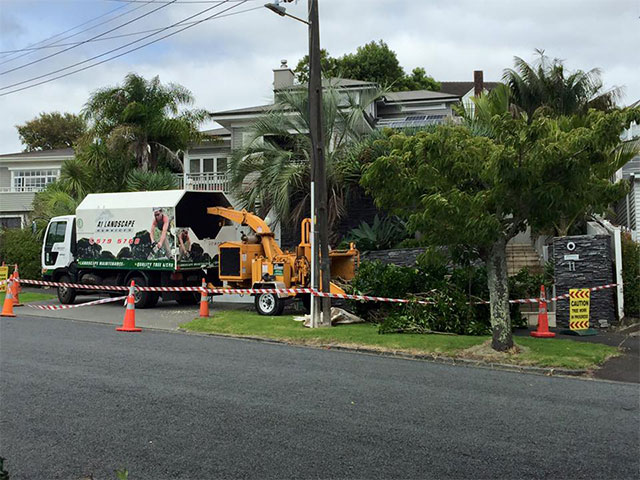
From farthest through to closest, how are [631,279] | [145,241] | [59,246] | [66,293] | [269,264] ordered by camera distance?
[59,246]
[66,293]
[145,241]
[269,264]
[631,279]

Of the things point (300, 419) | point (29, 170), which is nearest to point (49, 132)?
point (29, 170)

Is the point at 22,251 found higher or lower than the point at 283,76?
lower

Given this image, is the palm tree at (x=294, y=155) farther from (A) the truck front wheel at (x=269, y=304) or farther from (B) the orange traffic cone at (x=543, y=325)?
(B) the orange traffic cone at (x=543, y=325)

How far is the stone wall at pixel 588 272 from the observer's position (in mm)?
13438

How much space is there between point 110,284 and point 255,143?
20.9ft

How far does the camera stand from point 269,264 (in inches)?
642

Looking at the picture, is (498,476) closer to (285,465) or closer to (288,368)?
(285,465)

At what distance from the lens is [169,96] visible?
25.6 meters

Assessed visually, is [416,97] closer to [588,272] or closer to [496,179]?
[588,272]

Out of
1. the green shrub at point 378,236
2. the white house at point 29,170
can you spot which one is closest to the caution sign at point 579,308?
the green shrub at point 378,236

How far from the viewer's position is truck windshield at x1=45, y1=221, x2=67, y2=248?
20188 mm

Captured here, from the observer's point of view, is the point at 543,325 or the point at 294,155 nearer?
the point at 543,325

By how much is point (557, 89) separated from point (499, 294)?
1351 centimetres

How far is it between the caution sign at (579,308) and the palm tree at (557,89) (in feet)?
32.5
